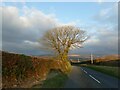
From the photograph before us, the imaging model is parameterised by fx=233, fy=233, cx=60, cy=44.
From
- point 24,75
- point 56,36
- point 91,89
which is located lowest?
point 91,89

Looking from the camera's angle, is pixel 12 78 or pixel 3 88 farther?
pixel 12 78

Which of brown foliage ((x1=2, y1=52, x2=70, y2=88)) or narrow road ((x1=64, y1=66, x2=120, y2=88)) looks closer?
brown foliage ((x1=2, y1=52, x2=70, y2=88))

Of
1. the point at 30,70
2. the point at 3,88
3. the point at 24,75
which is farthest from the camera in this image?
the point at 30,70

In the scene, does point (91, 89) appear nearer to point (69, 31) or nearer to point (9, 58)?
point (9, 58)

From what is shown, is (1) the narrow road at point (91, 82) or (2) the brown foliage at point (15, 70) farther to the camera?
(1) the narrow road at point (91, 82)

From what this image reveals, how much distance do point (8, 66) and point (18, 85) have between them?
1.45 metres

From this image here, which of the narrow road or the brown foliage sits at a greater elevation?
the brown foliage

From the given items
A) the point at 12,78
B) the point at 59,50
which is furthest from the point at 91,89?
the point at 59,50

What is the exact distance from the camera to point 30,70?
16.9m

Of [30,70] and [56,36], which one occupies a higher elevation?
[56,36]

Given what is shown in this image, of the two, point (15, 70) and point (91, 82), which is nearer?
point (15, 70)

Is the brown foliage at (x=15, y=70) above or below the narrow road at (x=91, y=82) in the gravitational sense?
above

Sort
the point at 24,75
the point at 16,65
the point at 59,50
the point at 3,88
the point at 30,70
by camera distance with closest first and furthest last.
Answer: the point at 3,88
the point at 16,65
the point at 24,75
the point at 30,70
the point at 59,50

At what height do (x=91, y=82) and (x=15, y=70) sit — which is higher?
(x=15, y=70)
